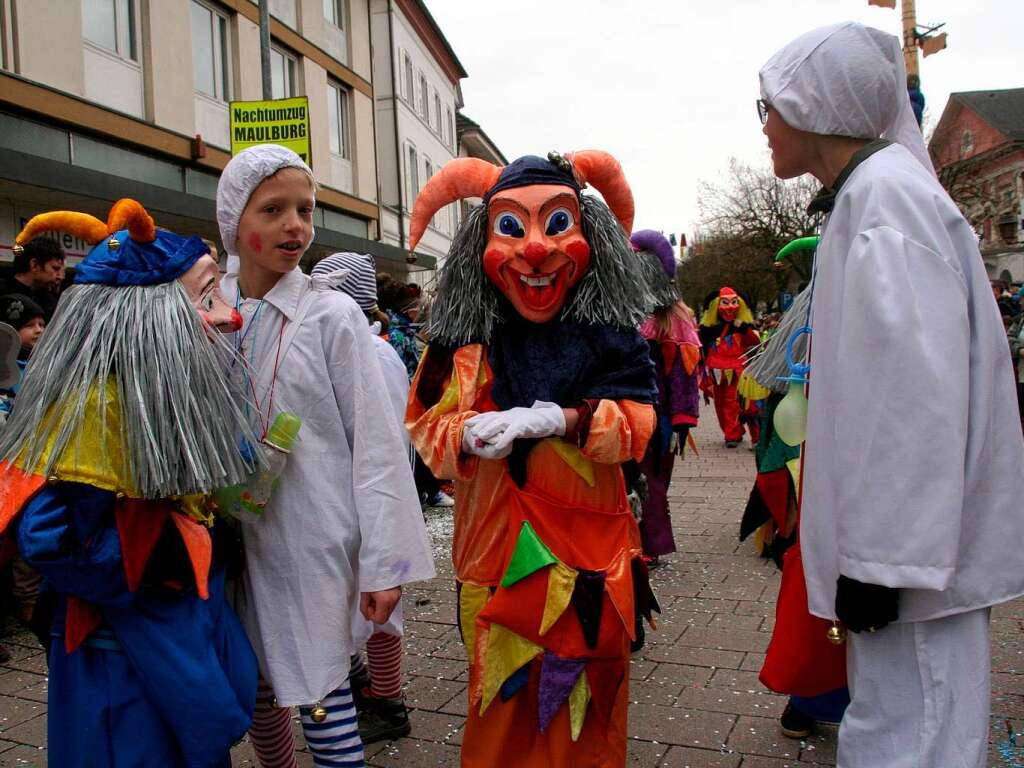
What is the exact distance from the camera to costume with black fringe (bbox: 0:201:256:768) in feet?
6.24

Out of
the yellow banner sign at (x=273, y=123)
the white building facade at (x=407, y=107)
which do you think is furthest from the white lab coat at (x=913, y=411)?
the white building facade at (x=407, y=107)

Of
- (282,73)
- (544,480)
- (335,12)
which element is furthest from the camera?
(335,12)

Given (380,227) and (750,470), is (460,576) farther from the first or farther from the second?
(380,227)

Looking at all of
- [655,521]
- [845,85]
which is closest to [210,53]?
[655,521]

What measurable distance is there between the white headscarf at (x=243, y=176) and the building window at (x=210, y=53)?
42.4 feet

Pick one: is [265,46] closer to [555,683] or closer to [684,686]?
[684,686]

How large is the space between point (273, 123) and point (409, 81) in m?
18.7

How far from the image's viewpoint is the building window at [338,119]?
64.9 feet

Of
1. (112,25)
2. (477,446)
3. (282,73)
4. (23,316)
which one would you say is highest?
(282,73)

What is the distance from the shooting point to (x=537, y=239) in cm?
262

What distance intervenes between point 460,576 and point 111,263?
4.32 feet

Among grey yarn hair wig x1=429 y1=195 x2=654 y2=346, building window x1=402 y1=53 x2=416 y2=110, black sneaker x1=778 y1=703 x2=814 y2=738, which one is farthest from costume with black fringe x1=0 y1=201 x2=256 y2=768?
building window x1=402 y1=53 x2=416 y2=110

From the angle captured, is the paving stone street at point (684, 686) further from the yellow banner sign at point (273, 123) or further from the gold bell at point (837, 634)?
the yellow banner sign at point (273, 123)

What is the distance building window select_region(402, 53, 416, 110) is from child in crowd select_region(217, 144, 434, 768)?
2359 cm
